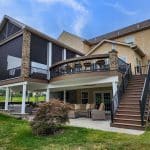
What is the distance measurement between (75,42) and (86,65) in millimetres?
13990

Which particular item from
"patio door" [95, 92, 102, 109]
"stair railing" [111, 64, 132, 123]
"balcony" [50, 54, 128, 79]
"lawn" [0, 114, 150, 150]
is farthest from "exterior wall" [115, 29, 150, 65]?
"lawn" [0, 114, 150, 150]

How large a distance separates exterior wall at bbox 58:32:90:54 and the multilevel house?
410 centimetres

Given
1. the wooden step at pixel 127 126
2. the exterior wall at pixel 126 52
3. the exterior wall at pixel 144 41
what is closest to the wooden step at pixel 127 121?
the wooden step at pixel 127 126

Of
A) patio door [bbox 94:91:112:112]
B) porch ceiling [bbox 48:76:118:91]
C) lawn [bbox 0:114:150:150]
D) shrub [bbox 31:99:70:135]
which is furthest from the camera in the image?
patio door [bbox 94:91:112:112]

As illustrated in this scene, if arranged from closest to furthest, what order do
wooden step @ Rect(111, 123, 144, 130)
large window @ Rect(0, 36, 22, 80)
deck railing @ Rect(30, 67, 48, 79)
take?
wooden step @ Rect(111, 123, 144, 130), deck railing @ Rect(30, 67, 48, 79), large window @ Rect(0, 36, 22, 80)

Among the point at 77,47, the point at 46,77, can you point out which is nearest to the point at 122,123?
the point at 46,77

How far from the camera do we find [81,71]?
1598 centimetres

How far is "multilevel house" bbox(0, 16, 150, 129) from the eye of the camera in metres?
12.7

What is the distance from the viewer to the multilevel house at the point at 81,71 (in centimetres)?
1273

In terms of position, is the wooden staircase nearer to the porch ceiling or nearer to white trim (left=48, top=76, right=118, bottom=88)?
white trim (left=48, top=76, right=118, bottom=88)

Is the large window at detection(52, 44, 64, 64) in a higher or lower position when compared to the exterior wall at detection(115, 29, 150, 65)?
lower

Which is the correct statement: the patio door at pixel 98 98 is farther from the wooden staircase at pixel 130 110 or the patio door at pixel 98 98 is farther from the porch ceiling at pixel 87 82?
the wooden staircase at pixel 130 110

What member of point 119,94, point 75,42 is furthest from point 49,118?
point 75,42

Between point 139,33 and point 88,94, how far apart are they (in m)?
9.81
